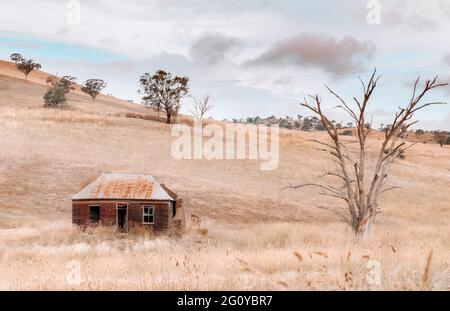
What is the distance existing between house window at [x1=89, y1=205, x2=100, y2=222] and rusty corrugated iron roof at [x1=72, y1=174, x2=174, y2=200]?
2.10 feet

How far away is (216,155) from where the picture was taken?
5675 centimetres

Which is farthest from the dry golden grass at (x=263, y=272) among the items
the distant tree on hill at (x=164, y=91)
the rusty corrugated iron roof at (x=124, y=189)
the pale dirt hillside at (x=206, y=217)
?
the distant tree on hill at (x=164, y=91)

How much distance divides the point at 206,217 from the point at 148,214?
7.27 meters

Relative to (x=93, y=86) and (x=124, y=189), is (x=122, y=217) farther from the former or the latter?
(x=93, y=86)

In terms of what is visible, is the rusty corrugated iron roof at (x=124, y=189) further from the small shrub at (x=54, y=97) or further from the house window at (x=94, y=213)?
the small shrub at (x=54, y=97)

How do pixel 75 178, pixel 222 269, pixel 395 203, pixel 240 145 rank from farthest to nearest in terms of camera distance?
pixel 240 145, pixel 395 203, pixel 75 178, pixel 222 269

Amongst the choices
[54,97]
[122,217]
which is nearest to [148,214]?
[122,217]

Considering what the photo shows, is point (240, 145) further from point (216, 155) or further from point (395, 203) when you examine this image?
point (395, 203)

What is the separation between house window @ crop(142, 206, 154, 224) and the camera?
1063 inches

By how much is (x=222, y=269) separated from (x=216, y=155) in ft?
157

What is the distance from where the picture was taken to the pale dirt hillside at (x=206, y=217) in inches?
316

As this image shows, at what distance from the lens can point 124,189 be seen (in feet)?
89.6

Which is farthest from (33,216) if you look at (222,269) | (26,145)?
(222,269)
